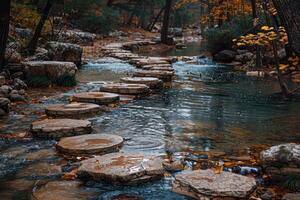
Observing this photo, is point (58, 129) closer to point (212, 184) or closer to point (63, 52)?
point (212, 184)

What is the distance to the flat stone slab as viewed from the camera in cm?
328

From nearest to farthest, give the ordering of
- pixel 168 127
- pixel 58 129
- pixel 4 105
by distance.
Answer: pixel 58 129, pixel 168 127, pixel 4 105

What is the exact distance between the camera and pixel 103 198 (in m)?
3.25

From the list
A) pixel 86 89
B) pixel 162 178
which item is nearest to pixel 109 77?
pixel 86 89

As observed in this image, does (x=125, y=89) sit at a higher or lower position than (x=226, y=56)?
lower

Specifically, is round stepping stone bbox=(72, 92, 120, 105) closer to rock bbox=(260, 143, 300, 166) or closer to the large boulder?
the large boulder

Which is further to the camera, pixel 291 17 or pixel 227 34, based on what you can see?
pixel 227 34

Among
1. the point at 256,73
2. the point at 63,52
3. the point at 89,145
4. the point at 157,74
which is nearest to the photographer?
the point at 89,145

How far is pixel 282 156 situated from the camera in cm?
388

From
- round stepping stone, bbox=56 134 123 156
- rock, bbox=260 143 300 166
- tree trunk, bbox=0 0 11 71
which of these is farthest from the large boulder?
rock, bbox=260 143 300 166

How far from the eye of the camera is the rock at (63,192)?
323 cm

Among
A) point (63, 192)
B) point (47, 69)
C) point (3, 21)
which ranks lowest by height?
point (63, 192)

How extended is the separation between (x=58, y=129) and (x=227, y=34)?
12.0 meters

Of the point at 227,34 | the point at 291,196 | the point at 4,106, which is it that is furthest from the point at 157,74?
the point at 227,34
